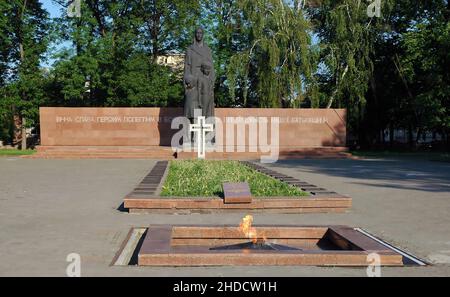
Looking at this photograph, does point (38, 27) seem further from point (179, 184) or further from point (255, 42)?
point (179, 184)

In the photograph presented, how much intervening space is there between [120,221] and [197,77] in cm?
1477

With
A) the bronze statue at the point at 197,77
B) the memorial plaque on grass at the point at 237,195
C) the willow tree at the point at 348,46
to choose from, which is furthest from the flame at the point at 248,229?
the willow tree at the point at 348,46

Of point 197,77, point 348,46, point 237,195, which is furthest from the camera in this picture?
point 348,46

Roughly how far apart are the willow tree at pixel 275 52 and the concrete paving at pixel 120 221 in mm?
15905

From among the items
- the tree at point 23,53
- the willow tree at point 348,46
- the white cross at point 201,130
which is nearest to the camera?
the white cross at point 201,130

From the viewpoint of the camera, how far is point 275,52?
27797 millimetres

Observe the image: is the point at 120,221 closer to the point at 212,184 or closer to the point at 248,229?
the point at 248,229

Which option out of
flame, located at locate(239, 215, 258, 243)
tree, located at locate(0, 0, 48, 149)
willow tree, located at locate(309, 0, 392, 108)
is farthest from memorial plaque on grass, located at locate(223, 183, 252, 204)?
tree, located at locate(0, 0, 48, 149)

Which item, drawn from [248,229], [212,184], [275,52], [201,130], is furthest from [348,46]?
[248,229]

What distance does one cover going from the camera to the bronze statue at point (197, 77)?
838 inches

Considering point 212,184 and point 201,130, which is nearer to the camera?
point 212,184

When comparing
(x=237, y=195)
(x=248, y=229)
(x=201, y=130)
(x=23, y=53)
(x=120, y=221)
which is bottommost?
(x=120, y=221)

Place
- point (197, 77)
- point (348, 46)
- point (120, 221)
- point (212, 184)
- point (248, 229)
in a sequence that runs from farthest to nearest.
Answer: point (348, 46) < point (197, 77) < point (212, 184) < point (120, 221) < point (248, 229)

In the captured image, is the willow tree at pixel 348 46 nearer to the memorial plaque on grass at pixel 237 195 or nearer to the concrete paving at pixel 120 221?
the concrete paving at pixel 120 221
